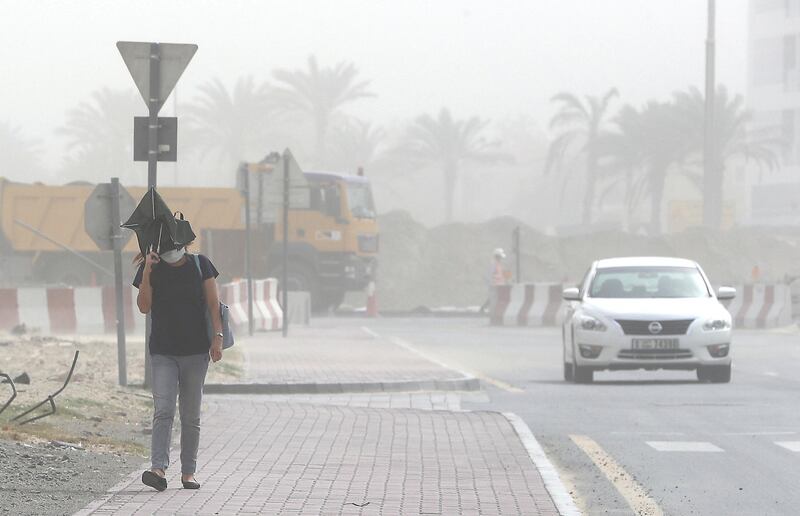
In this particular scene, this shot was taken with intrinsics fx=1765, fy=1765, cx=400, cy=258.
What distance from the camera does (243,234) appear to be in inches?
1652

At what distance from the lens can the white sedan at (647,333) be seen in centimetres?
1931

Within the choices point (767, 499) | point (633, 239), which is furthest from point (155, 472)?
point (633, 239)

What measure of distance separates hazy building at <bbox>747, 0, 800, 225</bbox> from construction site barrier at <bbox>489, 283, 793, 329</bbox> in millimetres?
71593

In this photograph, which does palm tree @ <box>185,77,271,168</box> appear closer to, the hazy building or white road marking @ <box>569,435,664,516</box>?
the hazy building

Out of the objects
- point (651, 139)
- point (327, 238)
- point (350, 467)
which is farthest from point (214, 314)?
point (651, 139)

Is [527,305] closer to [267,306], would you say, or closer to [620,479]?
[267,306]

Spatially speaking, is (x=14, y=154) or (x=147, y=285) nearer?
(x=147, y=285)

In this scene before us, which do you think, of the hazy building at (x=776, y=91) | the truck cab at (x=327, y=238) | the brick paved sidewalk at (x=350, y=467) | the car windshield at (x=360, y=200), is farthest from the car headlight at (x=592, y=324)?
the hazy building at (x=776, y=91)

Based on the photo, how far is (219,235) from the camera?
4191cm

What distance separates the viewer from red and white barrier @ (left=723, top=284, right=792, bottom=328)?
1529 inches

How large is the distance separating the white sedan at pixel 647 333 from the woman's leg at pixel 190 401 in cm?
1071

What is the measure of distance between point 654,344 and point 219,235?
2372cm

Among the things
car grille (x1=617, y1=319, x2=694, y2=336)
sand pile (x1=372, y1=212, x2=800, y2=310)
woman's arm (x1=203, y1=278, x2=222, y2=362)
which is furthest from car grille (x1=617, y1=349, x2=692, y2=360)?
sand pile (x1=372, y1=212, x2=800, y2=310)

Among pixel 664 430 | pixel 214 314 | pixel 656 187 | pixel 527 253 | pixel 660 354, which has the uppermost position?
pixel 656 187
